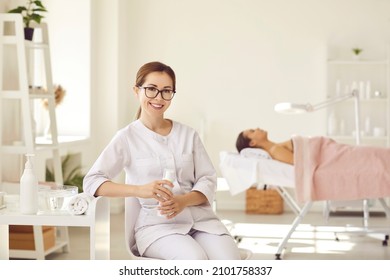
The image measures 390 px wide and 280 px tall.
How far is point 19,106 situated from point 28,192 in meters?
2.36

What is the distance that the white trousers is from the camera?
235 centimetres

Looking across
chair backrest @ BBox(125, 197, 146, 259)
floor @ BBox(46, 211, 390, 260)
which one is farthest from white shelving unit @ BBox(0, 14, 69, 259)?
chair backrest @ BBox(125, 197, 146, 259)

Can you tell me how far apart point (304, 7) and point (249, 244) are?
253 cm

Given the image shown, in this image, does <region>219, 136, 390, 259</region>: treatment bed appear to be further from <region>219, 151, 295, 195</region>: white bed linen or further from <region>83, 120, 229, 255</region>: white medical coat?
<region>83, 120, 229, 255</region>: white medical coat

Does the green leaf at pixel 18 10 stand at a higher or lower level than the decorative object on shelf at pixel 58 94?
higher

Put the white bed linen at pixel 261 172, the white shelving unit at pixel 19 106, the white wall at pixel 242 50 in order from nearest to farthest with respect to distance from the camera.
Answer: the white shelving unit at pixel 19 106
the white bed linen at pixel 261 172
the white wall at pixel 242 50

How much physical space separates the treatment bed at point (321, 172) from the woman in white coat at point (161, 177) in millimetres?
1914

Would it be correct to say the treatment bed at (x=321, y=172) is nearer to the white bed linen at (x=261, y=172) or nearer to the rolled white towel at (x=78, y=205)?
the white bed linen at (x=261, y=172)

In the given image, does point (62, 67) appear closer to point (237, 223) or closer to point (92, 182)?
point (237, 223)

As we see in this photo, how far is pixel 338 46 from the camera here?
6.57 m

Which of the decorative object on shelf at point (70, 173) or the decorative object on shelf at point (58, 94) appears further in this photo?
the decorative object on shelf at point (58, 94)

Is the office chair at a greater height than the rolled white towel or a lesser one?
lesser

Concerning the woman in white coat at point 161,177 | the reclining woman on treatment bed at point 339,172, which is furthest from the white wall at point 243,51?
the woman in white coat at point 161,177

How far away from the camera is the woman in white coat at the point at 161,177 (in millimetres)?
2383
